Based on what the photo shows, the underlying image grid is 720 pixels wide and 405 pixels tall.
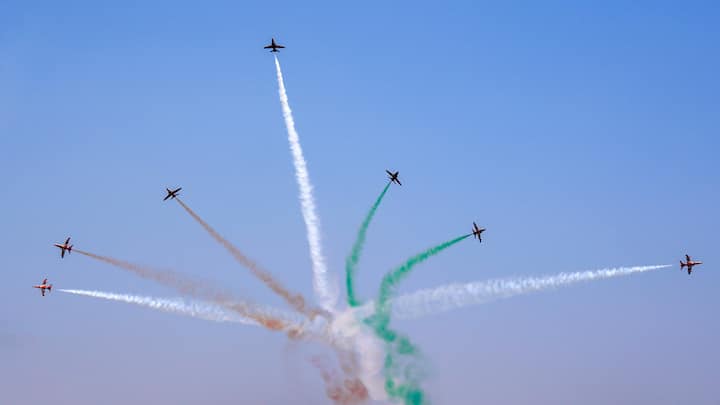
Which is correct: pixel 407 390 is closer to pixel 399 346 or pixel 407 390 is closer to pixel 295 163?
pixel 399 346

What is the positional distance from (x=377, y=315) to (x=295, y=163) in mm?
16705

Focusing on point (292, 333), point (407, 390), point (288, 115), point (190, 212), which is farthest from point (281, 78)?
point (407, 390)

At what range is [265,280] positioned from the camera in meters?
122

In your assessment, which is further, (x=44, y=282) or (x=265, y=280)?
(x=44, y=282)

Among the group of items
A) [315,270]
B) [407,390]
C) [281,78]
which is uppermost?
[281,78]

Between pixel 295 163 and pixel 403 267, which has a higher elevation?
pixel 295 163

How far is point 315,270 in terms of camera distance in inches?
4747

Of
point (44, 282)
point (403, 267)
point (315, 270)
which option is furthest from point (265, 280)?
point (44, 282)

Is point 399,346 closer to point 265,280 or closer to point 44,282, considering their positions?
point 265,280

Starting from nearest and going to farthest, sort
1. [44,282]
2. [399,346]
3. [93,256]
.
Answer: [93,256]
[399,346]
[44,282]

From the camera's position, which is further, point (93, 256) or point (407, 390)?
point (407, 390)

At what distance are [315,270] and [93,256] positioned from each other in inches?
806

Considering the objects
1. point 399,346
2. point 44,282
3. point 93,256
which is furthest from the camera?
point 44,282

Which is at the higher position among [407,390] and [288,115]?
[288,115]
